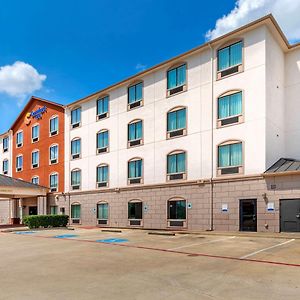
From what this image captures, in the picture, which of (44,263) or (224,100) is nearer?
(44,263)

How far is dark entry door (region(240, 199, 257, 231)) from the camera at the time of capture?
825 inches

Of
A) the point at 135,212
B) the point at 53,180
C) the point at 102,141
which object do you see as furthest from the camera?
the point at 53,180

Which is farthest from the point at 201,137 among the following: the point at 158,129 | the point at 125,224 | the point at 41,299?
the point at 41,299

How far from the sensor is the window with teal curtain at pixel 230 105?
2244 centimetres

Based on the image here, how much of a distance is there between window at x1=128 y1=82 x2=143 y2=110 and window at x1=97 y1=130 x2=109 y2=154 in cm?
398

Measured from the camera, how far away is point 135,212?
28.3 meters

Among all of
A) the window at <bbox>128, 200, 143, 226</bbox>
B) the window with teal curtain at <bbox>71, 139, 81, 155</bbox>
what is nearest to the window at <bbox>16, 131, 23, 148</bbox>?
the window with teal curtain at <bbox>71, 139, 81, 155</bbox>

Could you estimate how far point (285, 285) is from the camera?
7.77 metres

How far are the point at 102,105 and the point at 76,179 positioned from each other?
8.13m

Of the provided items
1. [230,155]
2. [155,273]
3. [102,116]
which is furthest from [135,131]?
[155,273]

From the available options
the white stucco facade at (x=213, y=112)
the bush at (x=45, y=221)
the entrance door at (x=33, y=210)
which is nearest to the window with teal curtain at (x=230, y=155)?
the white stucco facade at (x=213, y=112)

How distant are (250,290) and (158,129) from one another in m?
20.3

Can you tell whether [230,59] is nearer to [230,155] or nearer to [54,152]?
[230,155]

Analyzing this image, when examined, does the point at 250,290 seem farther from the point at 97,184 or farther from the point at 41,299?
the point at 97,184
